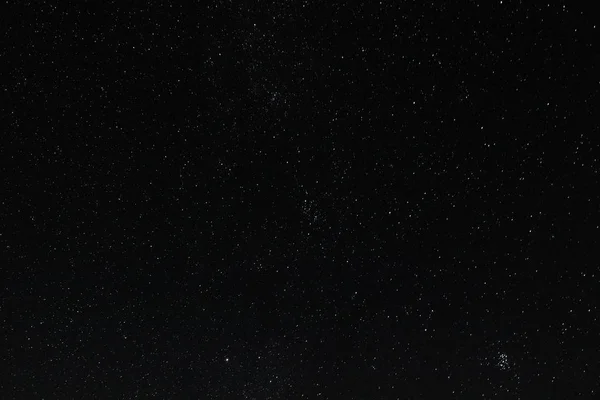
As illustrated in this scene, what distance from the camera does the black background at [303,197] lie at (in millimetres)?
521

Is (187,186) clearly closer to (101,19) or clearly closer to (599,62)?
(101,19)

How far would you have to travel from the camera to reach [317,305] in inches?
22.7

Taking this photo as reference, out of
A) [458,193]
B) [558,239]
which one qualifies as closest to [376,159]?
[458,193]

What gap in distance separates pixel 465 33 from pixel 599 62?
119 mm

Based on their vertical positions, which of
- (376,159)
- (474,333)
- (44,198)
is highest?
(44,198)

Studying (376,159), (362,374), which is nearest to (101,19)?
(376,159)

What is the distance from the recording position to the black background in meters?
0.52

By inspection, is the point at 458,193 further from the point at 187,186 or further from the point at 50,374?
the point at 50,374

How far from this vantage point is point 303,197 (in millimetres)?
554

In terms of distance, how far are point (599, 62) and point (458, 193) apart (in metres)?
0.16

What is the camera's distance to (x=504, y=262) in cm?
56

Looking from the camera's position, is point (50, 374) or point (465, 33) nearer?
point (465, 33)

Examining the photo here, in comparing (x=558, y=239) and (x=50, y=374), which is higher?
(x=50, y=374)

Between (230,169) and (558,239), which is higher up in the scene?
(230,169)
